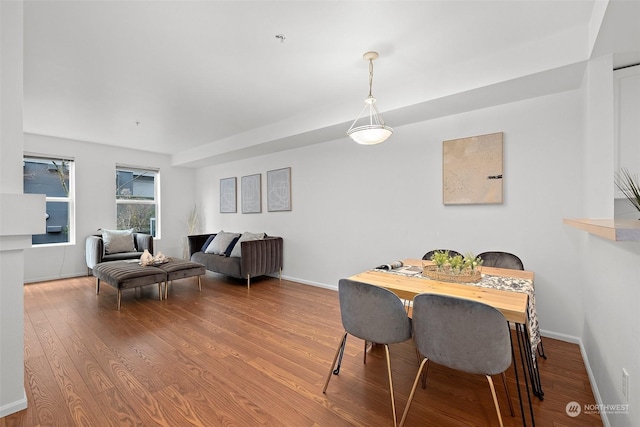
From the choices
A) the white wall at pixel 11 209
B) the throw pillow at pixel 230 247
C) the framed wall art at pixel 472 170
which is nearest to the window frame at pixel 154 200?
the throw pillow at pixel 230 247

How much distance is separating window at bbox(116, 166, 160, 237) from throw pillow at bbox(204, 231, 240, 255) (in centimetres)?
199

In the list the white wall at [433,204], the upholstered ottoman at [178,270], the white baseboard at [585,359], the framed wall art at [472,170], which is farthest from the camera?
the upholstered ottoman at [178,270]

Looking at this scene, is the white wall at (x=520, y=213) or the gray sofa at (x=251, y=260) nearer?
the white wall at (x=520, y=213)

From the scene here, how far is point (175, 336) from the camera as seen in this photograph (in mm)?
2760

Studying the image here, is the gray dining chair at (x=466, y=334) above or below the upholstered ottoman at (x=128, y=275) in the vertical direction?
above

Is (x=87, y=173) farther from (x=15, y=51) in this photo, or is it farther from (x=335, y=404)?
(x=335, y=404)

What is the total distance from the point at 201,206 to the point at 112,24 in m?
5.25

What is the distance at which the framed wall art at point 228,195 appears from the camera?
20.1ft

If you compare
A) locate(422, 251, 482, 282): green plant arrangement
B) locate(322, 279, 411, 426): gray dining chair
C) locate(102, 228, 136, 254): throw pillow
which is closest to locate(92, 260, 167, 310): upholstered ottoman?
locate(102, 228, 136, 254): throw pillow

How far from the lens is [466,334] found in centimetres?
138

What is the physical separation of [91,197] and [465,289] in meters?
6.47

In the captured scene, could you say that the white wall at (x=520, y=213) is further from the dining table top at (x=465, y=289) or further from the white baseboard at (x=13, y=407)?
the white baseboard at (x=13, y=407)

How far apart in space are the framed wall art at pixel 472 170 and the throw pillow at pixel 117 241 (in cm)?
540

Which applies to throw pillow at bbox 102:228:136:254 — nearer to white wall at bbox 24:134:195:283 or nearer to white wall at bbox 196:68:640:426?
white wall at bbox 24:134:195:283
